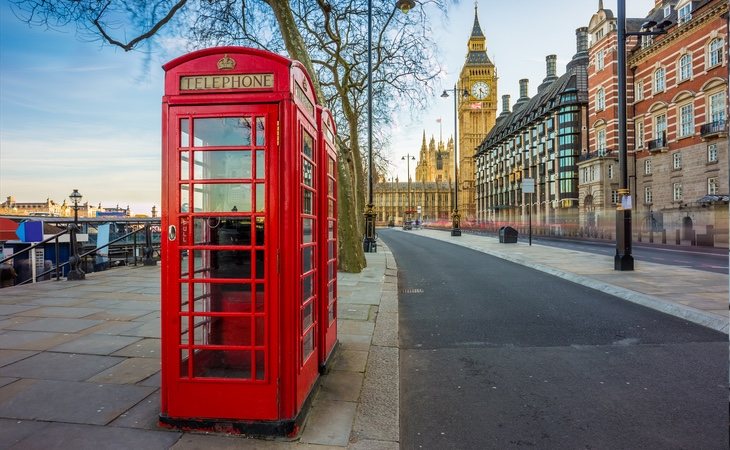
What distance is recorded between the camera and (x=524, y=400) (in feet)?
12.3

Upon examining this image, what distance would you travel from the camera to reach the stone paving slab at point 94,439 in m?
2.82

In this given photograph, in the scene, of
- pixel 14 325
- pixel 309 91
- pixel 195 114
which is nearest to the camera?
pixel 195 114

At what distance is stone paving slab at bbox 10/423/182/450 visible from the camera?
2.82 metres

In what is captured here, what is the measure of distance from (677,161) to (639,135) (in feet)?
20.5

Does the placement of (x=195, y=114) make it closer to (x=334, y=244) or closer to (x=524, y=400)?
(x=334, y=244)

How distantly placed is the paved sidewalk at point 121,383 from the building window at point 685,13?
39.6 meters

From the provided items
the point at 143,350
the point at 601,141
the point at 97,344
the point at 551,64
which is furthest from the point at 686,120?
the point at 551,64

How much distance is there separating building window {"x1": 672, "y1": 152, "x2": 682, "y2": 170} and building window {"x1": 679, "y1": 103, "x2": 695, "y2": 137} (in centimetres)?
155

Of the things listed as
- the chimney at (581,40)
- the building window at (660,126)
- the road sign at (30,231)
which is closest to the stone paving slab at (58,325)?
the road sign at (30,231)

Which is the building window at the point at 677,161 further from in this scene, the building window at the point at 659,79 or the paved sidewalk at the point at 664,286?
the paved sidewalk at the point at 664,286

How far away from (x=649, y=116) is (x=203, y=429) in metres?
45.5

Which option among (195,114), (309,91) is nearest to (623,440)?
(309,91)

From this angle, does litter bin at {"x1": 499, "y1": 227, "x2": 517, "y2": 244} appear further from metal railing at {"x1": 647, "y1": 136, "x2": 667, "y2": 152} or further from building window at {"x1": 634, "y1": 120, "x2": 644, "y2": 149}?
building window at {"x1": 634, "y1": 120, "x2": 644, "y2": 149}

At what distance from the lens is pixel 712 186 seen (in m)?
30.6
